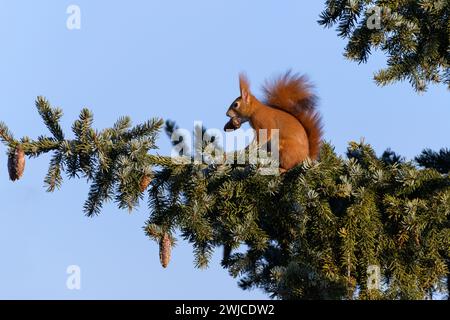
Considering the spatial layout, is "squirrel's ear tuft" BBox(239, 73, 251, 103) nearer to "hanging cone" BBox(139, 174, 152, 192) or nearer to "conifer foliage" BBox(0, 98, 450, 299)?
"conifer foliage" BBox(0, 98, 450, 299)

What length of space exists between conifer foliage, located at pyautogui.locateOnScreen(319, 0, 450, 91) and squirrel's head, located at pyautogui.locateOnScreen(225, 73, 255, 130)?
1.04 metres

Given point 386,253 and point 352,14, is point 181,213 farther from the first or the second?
point 352,14

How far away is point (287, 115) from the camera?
21.7 ft

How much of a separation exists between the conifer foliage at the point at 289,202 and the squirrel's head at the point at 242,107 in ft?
5.03

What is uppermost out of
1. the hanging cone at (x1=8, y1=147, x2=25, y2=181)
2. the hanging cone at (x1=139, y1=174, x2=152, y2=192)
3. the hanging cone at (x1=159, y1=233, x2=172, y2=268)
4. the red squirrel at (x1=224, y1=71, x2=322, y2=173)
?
the red squirrel at (x1=224, y1=71, x2=322, y2=173)

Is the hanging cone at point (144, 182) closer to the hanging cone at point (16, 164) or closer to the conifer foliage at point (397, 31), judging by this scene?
the hanging cone at point (16, 164)

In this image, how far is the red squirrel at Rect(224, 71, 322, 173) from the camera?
20.6ft

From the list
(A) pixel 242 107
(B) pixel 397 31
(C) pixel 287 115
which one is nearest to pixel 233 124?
(A) pixel 242 107

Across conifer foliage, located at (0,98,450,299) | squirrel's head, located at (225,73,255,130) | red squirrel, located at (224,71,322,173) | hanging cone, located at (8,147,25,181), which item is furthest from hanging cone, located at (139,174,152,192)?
squirrel's head, located at (225,73,255,130)

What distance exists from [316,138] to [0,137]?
2.12m

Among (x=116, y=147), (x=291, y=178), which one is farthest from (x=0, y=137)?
(x=291, y=178)

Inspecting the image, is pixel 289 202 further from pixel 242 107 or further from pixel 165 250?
pixel 242 107

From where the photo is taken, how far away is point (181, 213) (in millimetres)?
5141
